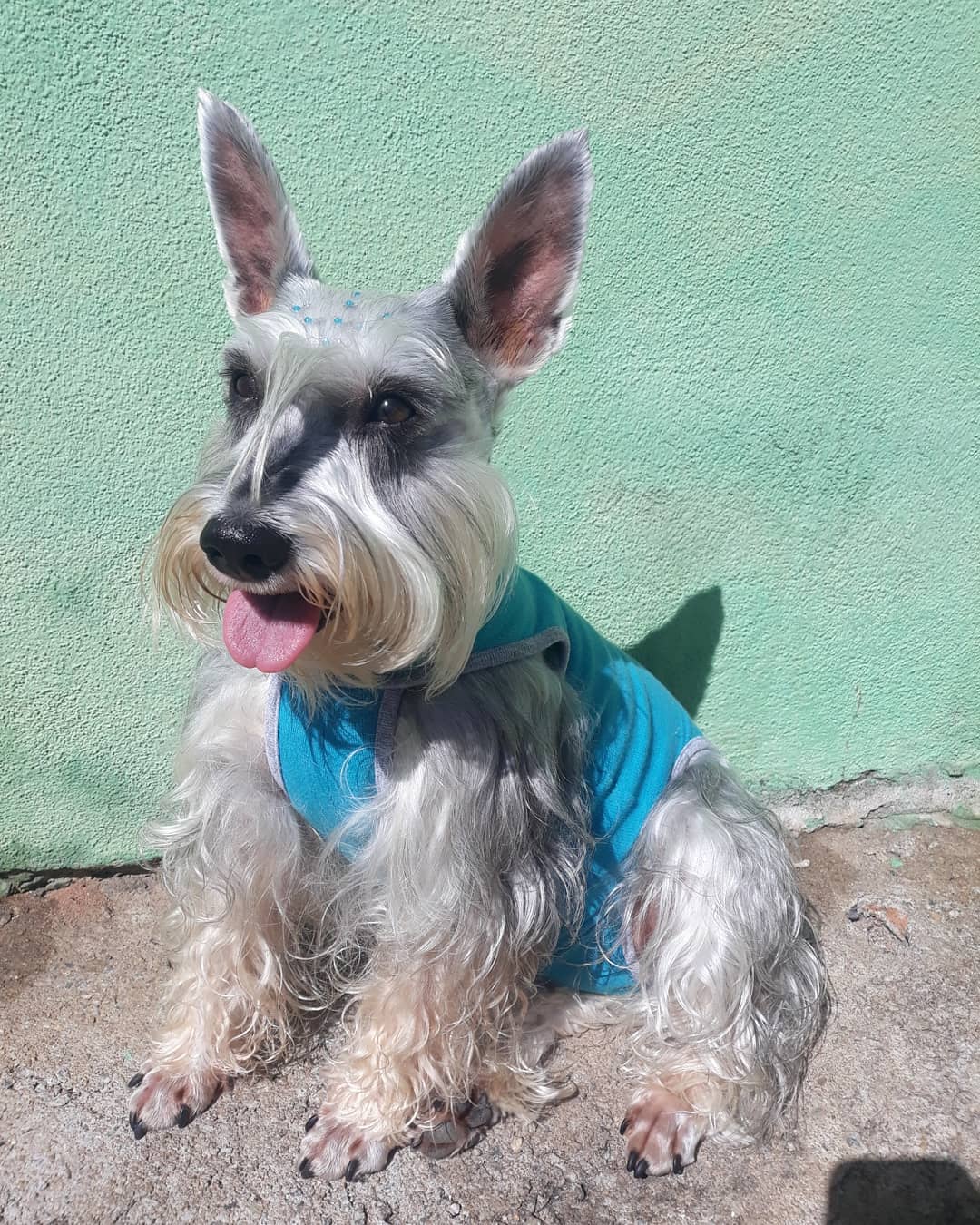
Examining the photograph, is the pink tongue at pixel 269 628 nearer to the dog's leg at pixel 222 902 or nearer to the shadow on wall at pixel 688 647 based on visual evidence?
the dog's leg at pixel 222 902

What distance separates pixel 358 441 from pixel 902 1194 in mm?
2318

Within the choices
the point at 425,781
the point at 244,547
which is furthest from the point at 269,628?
the point at 425,781

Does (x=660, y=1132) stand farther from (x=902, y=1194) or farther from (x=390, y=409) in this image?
(x=390, y=409)

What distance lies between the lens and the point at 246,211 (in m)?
1.79

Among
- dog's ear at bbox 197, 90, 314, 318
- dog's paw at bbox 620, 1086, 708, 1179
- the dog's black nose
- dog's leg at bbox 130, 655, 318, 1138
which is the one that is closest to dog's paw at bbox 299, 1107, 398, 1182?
dog's leg at bbox 130, 655, 318, 1138

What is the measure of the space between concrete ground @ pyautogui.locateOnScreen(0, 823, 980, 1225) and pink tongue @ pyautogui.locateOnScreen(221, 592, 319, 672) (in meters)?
1.47

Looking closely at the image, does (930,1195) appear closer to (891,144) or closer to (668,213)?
(668,213)

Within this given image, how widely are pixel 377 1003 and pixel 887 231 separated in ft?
9.06

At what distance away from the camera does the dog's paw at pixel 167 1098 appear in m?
2.12

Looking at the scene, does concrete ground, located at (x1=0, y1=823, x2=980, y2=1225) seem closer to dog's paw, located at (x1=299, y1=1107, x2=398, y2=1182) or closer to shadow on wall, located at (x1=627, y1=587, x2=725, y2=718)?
dog's paw, located at (x1=299, y1=1107, x2=398, y2=1182)

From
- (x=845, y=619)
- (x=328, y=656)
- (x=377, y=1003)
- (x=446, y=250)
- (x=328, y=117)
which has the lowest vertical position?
(x=377, y=1003)

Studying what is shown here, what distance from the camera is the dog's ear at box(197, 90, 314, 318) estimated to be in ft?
5.43

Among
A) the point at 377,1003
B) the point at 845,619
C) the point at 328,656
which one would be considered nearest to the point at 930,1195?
the point at 377,1003

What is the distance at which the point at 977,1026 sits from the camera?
2510 mm
